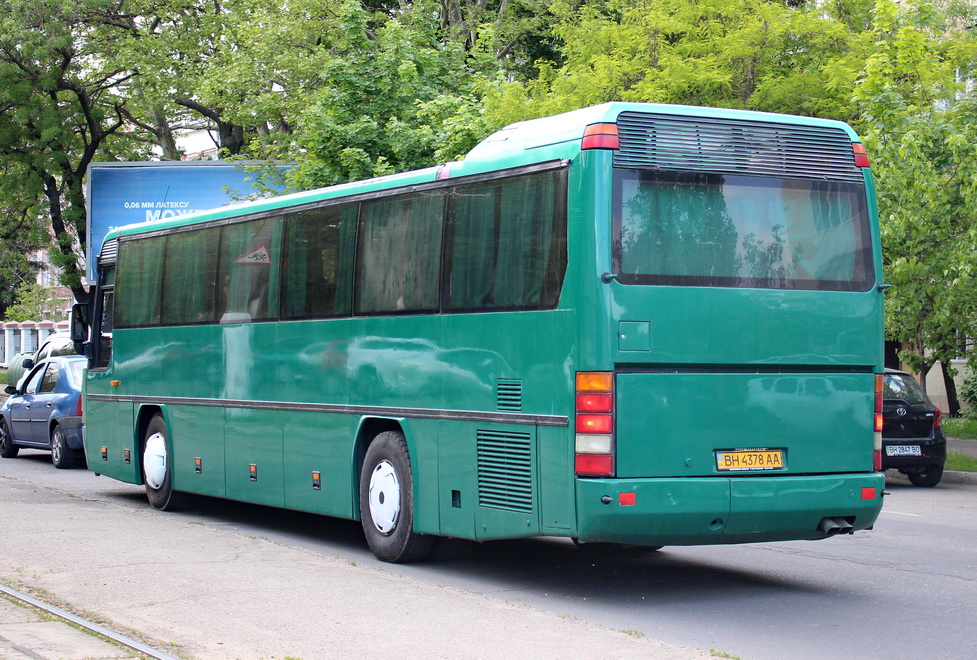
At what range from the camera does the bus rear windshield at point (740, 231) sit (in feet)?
28.1

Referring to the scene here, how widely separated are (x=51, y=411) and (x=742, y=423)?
14977mm

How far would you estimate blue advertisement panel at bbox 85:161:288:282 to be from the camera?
124 feet

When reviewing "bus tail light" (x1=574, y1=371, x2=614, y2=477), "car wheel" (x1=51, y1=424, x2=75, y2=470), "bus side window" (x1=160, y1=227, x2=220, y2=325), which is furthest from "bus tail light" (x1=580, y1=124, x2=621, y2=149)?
"car wheel" (x1=51, y1=424, x2=75, y2=470)

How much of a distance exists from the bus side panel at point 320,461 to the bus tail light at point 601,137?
360cm

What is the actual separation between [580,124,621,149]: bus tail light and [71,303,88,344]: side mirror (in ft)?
31.1

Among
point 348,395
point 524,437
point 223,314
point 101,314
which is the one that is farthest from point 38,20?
point 524,437

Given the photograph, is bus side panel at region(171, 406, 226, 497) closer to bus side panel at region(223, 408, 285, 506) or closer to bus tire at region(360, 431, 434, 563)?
bus side panel at region(223, 408, 285, 506)

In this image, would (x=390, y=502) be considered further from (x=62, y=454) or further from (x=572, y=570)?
(x=62, y=454)

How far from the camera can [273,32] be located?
114 feet

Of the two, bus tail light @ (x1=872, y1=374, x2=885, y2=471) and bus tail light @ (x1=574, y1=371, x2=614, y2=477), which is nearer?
bus tail light @ (x1=574, y1=371, x2=614, y2=477)

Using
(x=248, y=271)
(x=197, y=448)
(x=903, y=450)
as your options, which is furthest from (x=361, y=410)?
(x=903, y=450)

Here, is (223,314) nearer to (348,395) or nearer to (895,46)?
(348,395)

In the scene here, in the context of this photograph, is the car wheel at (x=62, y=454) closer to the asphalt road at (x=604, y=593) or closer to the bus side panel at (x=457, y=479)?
the asphalt road at (x=604, y=593)

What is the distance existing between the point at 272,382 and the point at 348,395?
1512 mm
